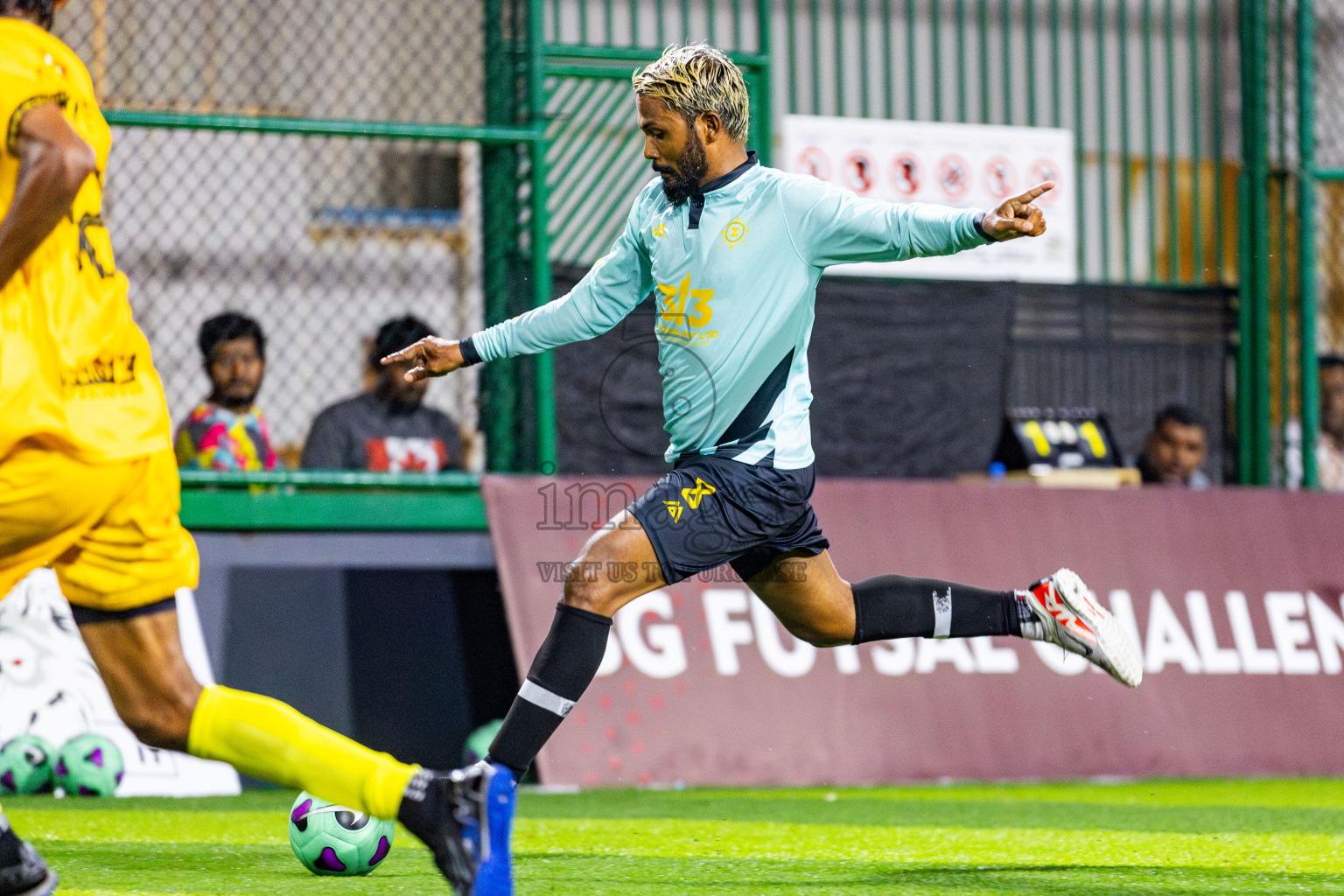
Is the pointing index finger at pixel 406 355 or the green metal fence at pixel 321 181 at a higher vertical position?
the green metal fence at pixel 321 181

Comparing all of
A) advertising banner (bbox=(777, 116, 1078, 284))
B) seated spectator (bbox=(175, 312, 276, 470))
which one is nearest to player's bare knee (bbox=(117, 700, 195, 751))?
seated spectator (bbox=(175, 312, 276, 470))

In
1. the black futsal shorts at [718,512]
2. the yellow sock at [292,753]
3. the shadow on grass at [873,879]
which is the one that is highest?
the black futsal shorts at [718,512]

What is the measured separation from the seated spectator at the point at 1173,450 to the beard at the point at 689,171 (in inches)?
209

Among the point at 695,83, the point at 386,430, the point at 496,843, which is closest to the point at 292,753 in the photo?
the point at 496,843

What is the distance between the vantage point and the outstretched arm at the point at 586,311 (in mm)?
4996

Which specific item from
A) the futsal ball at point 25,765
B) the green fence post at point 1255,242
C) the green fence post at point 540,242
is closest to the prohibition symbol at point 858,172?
the green fence post at point 540,242

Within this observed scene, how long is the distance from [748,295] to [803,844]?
180 cm

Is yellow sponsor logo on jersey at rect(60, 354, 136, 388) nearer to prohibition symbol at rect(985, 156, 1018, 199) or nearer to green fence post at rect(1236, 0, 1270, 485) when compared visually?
prohibition symbol at rect(985, 156, 1018, 199)

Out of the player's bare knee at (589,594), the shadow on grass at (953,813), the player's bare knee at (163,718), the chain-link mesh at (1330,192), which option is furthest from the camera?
the chain-link mesh at (1330,192)

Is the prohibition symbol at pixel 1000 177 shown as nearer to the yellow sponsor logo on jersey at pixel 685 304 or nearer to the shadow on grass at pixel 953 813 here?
the shadow on grass at pixel 953 813

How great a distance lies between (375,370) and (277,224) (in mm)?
1538

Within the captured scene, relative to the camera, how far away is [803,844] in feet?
18.1

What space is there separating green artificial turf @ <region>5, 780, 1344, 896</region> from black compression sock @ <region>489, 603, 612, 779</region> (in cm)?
34

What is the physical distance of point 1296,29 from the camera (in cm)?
972
